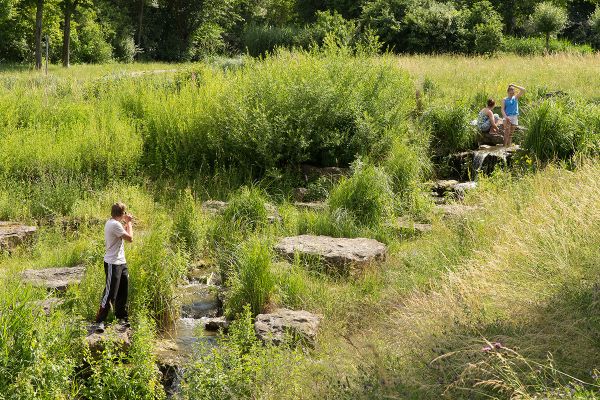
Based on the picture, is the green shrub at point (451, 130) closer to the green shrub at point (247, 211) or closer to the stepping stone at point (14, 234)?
the green shrub at point (247, 211)

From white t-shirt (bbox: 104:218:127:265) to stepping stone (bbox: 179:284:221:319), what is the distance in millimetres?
1597

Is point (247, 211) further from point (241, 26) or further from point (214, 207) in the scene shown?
point (241, 26)

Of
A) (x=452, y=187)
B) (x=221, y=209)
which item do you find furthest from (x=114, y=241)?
(x=452, y=187)

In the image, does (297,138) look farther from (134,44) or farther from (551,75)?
(134,44)

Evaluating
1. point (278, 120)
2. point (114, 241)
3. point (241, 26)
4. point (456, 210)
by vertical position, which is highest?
point (241, 26)

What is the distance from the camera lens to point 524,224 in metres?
9.50

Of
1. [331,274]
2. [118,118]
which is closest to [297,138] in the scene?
[118,118]

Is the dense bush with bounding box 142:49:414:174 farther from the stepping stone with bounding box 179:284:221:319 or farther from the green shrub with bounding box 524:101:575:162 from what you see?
the stepping stone with bounding box 179:284:221:319

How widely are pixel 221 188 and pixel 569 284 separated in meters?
8.85

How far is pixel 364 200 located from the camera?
43.9 ft

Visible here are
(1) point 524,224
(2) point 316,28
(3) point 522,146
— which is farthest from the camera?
(2) point 316,28

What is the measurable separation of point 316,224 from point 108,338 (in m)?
5.31

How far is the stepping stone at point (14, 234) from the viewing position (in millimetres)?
12086

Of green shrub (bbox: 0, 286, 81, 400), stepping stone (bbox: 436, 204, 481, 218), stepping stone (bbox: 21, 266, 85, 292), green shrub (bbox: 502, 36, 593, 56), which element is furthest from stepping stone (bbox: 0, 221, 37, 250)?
green shrub (bbox: 502, 36, 593, 56)
